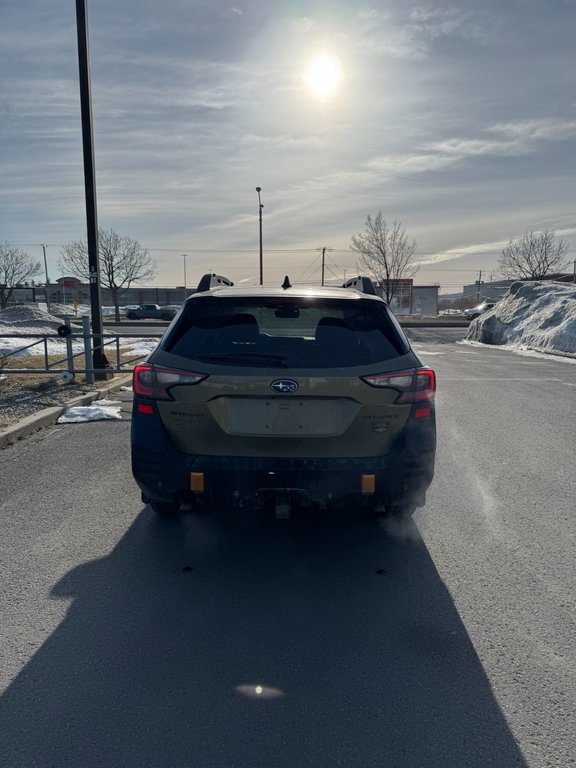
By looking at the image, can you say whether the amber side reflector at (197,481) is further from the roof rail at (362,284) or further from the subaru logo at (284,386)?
the roof rail at (362,284)

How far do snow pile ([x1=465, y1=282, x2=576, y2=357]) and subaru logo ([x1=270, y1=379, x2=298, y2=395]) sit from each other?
1654 centimetres

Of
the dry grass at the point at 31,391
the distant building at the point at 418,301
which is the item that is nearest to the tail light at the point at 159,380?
the dry grass at the point at 31,391

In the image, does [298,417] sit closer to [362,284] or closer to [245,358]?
[245,358]

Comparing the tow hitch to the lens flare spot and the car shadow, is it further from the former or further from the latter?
the lens flare spot

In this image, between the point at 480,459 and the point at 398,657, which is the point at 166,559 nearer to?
the point at 398,657

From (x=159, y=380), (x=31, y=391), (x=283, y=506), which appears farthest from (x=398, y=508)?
(x=31, y=391)

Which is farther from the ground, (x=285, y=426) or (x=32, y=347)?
(x=285, y=426)

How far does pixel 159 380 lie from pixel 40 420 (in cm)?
462

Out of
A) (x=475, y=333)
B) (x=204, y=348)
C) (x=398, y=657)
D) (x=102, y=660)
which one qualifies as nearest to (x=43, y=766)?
(x=102, y=660)

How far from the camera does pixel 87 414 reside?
312 inches

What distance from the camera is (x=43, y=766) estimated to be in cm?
199

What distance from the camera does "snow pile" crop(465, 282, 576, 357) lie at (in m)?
19.0

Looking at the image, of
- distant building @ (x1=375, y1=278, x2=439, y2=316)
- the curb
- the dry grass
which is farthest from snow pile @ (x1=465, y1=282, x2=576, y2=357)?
distant building @ (x1=375, y1=278, x2=439, y2=316)

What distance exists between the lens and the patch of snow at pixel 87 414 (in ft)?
25.2
